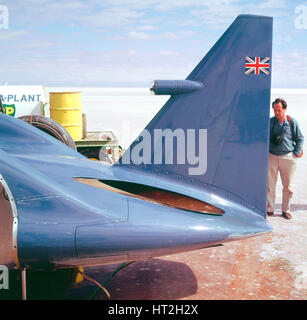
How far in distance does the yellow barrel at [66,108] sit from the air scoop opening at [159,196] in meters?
7.31

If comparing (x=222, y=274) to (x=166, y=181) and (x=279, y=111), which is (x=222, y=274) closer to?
(x=166, y=181)

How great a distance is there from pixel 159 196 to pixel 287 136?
4069 mm

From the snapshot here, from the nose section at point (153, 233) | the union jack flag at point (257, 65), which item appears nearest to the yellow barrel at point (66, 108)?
the union jack flag at point (257, 65)

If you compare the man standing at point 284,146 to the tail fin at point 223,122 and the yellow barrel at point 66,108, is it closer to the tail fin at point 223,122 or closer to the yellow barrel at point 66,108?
→ the tail fin at point 223,122

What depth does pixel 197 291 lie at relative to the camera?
4.85 meters

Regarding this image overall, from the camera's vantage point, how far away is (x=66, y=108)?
11148mm

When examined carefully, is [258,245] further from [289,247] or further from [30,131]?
[30,131]

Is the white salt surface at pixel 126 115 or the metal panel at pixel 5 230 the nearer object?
the metal panel at pixel 5 230

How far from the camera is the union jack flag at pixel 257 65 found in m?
4.44

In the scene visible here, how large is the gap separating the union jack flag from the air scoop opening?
158 cm

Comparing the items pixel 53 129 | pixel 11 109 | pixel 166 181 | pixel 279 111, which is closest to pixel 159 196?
pixel 166 181

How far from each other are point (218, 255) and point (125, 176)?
2372 mm

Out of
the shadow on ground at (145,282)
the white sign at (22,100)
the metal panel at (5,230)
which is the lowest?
the shadow on ground at (145,282)

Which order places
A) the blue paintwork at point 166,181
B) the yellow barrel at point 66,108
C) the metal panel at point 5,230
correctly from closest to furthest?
the blue paintwork at point 166,181
the metal panel at point 5,230
the yellow barrel at point 66,108
